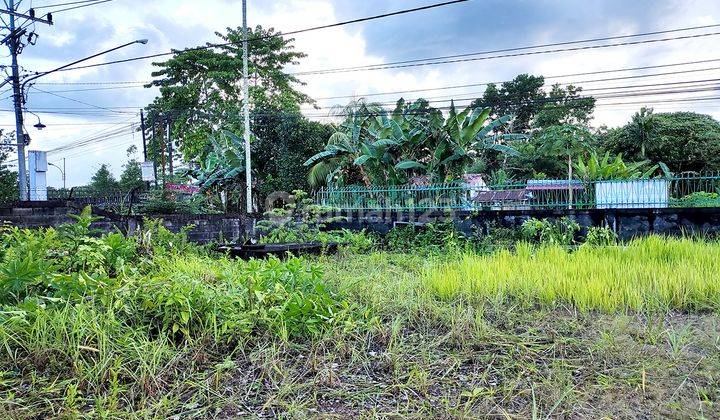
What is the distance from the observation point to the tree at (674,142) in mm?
21719

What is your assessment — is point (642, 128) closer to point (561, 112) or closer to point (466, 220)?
point (561, 112)

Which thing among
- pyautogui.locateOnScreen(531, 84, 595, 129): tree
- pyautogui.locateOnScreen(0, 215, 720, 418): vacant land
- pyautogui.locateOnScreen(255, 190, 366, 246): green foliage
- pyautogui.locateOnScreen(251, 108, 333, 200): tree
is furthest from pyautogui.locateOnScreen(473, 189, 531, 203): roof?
pyautogui.locateOnScreen(531, 84, 595, 129): tree

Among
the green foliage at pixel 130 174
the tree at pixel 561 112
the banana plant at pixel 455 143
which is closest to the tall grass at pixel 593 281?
the banana plant at pixel 455 143

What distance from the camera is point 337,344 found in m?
2.54

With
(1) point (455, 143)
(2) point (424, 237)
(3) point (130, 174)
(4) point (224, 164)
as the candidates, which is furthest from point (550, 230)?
(3) point (130, 174)

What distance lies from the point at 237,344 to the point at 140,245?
2082 millimetres

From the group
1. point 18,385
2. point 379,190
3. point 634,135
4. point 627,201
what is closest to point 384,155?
point 379,190

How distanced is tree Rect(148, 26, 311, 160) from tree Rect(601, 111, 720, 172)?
1689cm

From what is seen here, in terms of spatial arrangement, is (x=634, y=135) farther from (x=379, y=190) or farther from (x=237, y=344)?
(x=237, y=344)

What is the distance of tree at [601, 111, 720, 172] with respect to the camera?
71.3ft

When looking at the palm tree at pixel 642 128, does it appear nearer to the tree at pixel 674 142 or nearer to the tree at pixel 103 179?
the tree at pixel 674 142

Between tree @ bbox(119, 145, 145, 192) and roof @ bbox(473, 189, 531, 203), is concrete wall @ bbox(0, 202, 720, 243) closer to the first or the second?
roof @ bbox(473, 189, 531, 203)

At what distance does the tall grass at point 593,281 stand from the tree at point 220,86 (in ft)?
55.8

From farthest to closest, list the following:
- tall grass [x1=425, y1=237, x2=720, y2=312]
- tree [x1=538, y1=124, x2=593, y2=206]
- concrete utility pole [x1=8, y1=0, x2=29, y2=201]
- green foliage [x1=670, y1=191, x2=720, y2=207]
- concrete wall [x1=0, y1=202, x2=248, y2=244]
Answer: tree [x1=538, y1=124, x2=593, y2=206], concrete utility pole [x1=8, y1=0, x2=29, y2=201], green foliage [x1=670, y1=191, x2=720, y2=207], concrete wall [x1=0, y1=202, x2=248, y2=244], tall grass [x1=425, y1=237, x2=720, y2=312]
